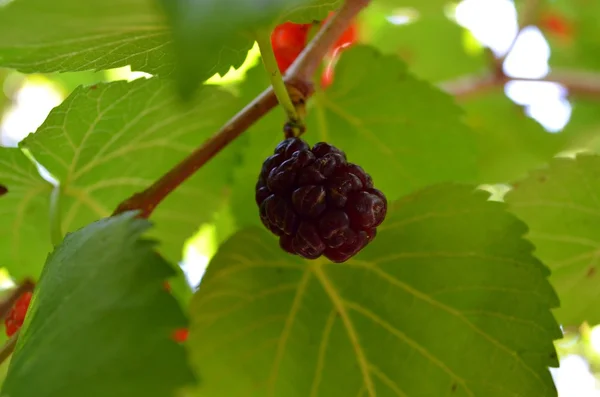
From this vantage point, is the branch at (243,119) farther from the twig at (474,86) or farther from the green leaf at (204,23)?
the twig at (474,86)

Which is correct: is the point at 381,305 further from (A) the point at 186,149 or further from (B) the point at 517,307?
(A) the point at 186,149

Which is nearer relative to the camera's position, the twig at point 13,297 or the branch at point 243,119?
the branch at point 243,119

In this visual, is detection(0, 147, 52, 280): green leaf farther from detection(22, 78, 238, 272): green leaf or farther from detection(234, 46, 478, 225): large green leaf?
detection(234, 46, 478, 225): large green leaf

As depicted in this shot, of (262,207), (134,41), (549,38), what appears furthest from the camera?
(549,38)

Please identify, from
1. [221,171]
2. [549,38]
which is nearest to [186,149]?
[221,171]

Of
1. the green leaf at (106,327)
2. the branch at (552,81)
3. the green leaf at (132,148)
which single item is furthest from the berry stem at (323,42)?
the branch at (552,81)

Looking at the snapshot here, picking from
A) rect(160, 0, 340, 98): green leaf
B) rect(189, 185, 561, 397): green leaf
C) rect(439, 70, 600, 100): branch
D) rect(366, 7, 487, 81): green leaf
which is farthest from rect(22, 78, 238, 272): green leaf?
rect(366, 7, 487, 81): green leaf
